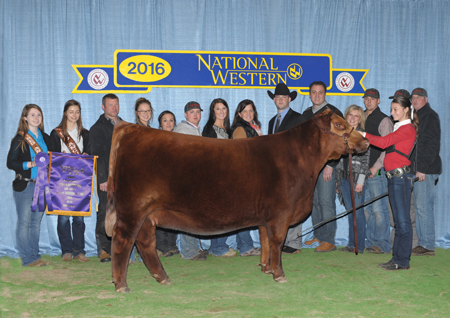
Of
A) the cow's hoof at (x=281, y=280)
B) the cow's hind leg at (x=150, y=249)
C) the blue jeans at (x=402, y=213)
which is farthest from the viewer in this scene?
the blue jeans at (x=402, y=213)

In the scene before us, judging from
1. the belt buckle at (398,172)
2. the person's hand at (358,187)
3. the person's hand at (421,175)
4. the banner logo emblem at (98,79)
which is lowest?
the person's hand at (358,187)

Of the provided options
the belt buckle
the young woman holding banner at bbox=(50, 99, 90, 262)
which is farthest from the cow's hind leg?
the belt buckle

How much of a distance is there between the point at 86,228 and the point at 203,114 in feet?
7.98

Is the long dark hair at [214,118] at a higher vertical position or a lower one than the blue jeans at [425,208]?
higher

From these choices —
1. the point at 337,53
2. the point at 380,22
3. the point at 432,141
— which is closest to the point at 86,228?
the point at 337,53

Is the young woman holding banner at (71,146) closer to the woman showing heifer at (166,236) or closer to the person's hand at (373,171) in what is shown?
the woman showing heifer at (166,236)

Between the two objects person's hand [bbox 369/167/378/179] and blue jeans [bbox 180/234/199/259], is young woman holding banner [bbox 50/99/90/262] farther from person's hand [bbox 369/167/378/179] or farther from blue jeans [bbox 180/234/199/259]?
person's hand [bbox 369/167/378/179]

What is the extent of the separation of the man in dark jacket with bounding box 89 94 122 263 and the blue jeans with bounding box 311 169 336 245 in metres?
2.98

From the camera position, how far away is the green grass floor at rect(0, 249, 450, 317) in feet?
10.8

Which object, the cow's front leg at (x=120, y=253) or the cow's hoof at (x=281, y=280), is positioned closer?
the cow's front leg at (x=120, y=253)

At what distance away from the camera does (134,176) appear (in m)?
3.65

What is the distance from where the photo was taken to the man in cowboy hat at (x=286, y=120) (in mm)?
5242

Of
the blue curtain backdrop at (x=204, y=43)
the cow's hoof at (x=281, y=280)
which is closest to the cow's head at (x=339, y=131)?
the cow's hoof at (x=281, y=280)

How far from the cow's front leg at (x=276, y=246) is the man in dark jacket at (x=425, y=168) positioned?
7.88 feet
